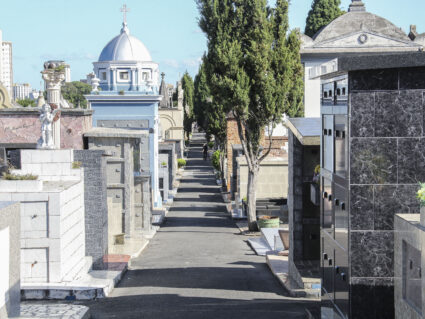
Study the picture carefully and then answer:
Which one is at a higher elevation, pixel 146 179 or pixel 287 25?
pixel 287 25

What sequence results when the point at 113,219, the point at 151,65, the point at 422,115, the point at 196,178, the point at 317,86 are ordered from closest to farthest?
the point at 422,115, the point at 113,219, the point at 317,86, the point at 151,65, the point at 196,178

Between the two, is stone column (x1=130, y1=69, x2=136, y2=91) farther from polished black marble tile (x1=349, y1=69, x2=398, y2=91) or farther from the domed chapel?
polished black marble tile (x1=349, y1=69, x2=398, y2=91)

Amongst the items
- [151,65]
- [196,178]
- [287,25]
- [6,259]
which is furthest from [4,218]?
[196,178]

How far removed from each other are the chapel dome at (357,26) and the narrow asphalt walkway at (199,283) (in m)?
12.9

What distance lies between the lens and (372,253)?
409 inches

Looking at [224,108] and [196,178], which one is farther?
[196,178]

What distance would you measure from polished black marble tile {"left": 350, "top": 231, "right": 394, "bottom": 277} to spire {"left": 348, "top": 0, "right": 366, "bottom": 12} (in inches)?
1288

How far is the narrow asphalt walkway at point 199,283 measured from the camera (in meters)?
14.7

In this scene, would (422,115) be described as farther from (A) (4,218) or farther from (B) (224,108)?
(B) (224,108)

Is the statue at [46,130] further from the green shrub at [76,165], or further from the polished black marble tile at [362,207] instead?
the polished black marble tile at [362,207]

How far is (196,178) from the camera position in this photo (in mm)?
57562

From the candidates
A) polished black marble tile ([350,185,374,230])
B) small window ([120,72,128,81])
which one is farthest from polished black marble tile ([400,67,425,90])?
small window ([120,72,128,81])

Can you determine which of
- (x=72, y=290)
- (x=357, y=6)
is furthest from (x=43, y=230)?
(x=357, y=6)

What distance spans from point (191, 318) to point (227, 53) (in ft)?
47.9
